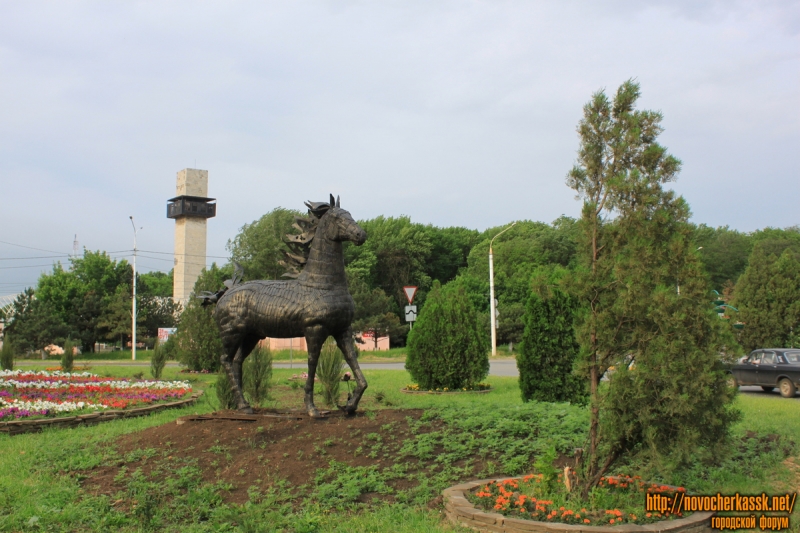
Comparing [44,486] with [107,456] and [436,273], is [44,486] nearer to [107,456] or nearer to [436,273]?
[107,456]

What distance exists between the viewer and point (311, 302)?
28.3ft

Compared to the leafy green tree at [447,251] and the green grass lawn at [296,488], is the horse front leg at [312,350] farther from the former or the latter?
the leafy green tree at [447,251]

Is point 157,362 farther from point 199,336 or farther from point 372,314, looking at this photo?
point 372,314

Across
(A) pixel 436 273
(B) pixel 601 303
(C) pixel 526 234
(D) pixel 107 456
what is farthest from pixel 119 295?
(B) pixel 601 303

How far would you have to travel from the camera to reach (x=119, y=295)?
43844 mm

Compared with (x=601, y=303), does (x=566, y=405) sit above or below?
below

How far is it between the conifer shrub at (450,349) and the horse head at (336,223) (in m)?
6.24

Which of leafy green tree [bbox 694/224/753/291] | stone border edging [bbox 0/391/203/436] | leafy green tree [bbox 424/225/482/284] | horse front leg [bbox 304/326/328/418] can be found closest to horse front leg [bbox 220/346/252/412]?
horse front leg [bbox 304/326/328/418]

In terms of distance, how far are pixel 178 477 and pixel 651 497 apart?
473cm

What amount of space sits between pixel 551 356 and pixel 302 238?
16.8ft

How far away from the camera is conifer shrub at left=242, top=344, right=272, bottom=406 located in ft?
34.8

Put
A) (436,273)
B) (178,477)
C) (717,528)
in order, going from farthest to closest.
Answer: (436,273), (178,477), (717,528)

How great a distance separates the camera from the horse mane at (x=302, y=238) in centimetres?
894

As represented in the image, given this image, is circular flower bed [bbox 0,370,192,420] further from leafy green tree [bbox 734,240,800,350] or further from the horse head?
leafy green tree [bbox 734,240,800,350]
